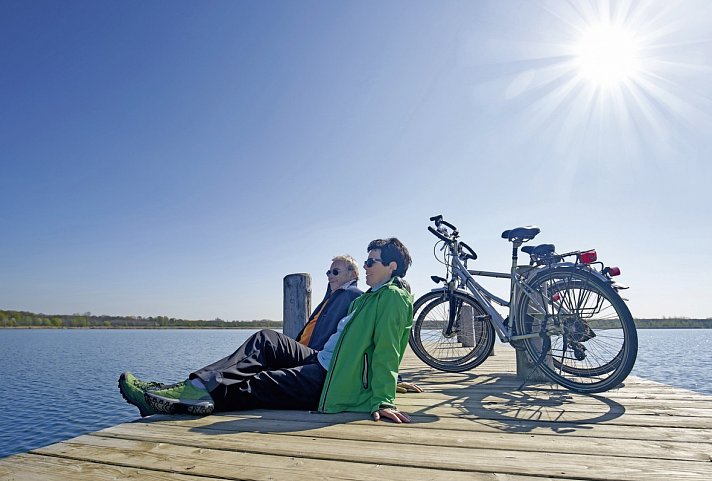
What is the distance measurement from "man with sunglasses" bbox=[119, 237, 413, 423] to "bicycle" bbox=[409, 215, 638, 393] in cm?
152

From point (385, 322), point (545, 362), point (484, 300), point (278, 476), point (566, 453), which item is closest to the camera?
point (278, 476)

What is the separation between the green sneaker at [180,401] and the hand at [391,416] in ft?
3.64

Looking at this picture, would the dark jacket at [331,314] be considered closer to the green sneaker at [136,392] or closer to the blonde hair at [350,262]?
the blonde hair at [350,262]

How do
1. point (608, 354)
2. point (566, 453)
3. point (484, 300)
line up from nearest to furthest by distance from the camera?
point (566, 453), point (608, 354), point (484, 300)

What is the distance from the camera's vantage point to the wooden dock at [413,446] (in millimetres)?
1647

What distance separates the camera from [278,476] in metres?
1.60

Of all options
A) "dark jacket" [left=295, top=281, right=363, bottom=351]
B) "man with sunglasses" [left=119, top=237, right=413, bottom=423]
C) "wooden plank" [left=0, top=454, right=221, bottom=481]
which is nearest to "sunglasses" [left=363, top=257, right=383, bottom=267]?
"man with sunglasses" [left=119, top=237, right=413, bottom=423]

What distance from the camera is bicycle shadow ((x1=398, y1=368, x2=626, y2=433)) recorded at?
2.48 meters

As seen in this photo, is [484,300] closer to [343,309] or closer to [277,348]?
[343,309]

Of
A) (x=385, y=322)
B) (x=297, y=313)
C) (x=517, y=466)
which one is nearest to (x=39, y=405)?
(x=297, y=313)

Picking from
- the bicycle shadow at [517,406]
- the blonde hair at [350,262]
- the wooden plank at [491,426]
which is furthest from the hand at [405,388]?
the blonde hair at [350,262]

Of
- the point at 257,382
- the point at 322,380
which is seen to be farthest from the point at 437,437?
the point at 257,382

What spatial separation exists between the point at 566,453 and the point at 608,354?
203 centimetres

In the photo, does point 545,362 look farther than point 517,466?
Yes
